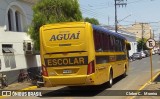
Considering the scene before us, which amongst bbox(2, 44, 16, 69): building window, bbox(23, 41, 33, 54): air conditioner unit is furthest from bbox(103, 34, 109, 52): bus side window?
bbox(23, 41, 33, 54): air conditioner unit

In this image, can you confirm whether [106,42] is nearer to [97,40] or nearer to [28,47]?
[97,40]

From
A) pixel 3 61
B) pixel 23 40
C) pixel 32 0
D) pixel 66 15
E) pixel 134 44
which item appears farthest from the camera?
pixel 134 44

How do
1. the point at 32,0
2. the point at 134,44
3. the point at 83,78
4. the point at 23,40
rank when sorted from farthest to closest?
the point at 134,44, the point at 32,0, the point at 23,40, the point at 83,78

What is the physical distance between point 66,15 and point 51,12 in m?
1.13

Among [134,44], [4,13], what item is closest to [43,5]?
[4,13]

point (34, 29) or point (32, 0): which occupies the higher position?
point (32, 0)

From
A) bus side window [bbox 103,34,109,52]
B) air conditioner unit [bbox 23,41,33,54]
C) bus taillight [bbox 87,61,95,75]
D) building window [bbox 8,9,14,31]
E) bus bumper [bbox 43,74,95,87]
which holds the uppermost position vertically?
building window [bbox 8,9,14,31]

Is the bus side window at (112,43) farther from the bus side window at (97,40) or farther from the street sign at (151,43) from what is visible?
the bus side window at (97,40)

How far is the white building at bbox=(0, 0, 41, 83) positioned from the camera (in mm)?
27244

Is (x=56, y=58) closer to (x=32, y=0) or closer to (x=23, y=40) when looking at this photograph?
(x=23, y=40)

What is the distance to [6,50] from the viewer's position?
27.5 metres

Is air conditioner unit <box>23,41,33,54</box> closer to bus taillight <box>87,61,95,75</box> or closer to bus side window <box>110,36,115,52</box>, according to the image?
bus side window <box>110,36,115,52</box>

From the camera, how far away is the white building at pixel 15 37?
2724 cm

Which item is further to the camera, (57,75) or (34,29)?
(34,29)
